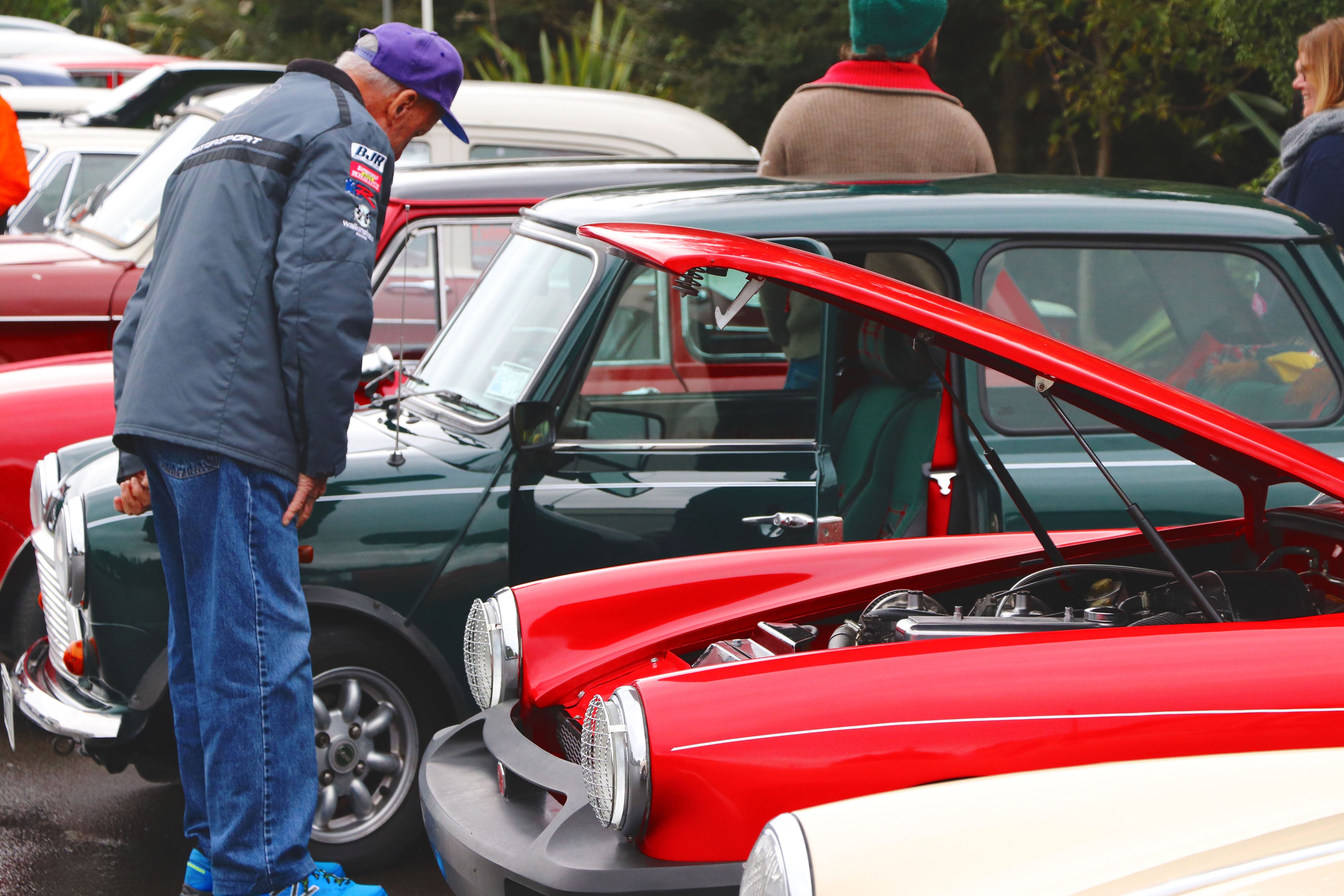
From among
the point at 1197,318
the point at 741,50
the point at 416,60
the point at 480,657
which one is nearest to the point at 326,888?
the point at 480,657

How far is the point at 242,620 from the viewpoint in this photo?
278cm

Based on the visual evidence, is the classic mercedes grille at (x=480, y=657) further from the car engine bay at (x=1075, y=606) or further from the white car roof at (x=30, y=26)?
the white car roof at (x=30, y=26)

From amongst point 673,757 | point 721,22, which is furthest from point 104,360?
point 721,22

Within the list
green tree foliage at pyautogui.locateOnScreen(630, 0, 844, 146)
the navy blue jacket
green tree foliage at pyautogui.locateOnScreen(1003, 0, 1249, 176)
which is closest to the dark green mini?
the navy blue jacket

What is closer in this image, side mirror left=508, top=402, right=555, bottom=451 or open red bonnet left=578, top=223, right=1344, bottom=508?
open red bonnet left=578, top=223, right=1344, bottom=508

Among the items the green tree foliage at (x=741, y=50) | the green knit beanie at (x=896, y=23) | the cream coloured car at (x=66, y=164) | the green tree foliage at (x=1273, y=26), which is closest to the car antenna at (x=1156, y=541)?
the green knit beanie at (x=896, y=23)

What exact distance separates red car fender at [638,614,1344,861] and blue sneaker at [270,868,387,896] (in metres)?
1.21

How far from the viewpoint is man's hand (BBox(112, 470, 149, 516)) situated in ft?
9.78

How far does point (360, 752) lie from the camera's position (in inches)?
135

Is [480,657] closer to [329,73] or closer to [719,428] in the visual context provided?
[719,428]

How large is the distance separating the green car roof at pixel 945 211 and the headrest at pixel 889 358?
287 millimetres

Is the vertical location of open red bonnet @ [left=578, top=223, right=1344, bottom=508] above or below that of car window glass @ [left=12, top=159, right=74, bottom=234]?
above

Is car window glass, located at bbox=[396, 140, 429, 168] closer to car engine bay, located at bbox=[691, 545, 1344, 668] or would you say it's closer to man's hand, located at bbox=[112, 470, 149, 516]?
man's hand, located at bbox=[112, 470, 149, 516]

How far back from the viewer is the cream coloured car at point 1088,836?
1.56 metres
